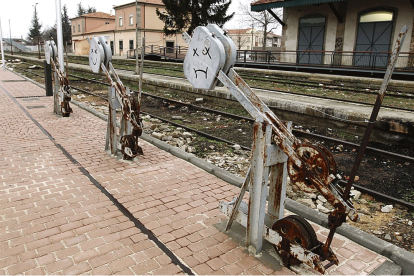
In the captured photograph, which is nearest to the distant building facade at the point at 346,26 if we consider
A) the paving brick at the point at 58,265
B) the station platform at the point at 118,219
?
the station platform at the point at 118,219

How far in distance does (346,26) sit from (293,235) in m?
22.1

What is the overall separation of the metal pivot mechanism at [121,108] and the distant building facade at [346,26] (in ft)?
52.9

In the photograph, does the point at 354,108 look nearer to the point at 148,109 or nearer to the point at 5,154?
the point at 148,109

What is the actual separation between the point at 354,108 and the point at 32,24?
9846cm

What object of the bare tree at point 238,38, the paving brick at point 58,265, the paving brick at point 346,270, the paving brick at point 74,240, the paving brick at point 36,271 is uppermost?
the bare tree at point 238,38

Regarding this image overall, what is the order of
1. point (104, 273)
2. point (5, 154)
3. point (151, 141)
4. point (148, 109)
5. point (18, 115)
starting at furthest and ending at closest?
1. point (148, 109)
2. point (18, 115)
3. point (151, 141)
4. point (5, 154)
5. point (104, 273)

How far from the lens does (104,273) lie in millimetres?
3117

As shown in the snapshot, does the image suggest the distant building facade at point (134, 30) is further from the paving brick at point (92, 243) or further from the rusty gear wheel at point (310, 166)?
the rusty gear wheel at point (310, 166)

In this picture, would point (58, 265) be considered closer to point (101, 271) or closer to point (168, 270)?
point (101, 271)

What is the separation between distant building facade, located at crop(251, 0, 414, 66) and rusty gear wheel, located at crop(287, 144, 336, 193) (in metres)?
17.7

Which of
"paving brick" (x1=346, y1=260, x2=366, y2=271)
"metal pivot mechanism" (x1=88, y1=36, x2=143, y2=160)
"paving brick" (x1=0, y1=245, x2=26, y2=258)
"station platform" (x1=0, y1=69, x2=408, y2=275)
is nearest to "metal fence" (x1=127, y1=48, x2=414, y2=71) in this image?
"metal pivot mechanism" (x1=88, y1=36, x2=143, y2=160)

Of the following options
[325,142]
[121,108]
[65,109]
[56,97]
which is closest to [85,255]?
[121,108]

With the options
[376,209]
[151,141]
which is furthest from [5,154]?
[376,209]

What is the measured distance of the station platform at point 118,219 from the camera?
10.8 feet
